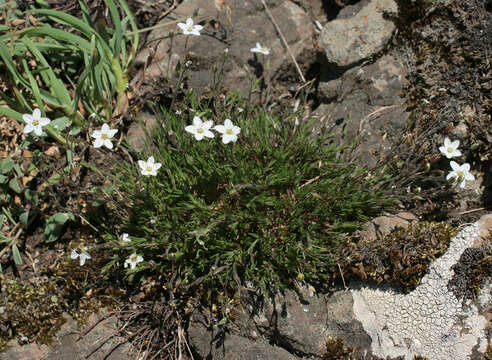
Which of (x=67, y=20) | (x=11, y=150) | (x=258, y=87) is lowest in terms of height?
(x=11, y=150)

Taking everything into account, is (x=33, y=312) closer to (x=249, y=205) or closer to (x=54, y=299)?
(x=54, y=299)

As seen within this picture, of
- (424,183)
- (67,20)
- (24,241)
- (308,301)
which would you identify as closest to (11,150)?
(24,241)

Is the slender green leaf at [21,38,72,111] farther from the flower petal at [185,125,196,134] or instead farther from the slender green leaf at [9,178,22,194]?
the flower petal at [185,125,196,134]

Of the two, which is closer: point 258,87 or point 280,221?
point 280,221

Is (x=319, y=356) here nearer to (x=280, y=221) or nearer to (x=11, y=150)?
(x=280, y=221)

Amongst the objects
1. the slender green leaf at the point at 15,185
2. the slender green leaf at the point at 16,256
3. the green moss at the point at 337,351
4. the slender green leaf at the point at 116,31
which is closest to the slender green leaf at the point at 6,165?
the slender green leaf at the point at 15,185

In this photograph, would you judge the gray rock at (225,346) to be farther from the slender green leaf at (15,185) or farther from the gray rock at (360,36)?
the gray rock at (360,36)

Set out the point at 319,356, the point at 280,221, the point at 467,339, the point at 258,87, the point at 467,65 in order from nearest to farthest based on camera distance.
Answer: the point at 467,339 → the point at 319,356 → the point at 280,221 → the point at 467,65 → the point at 258,87
